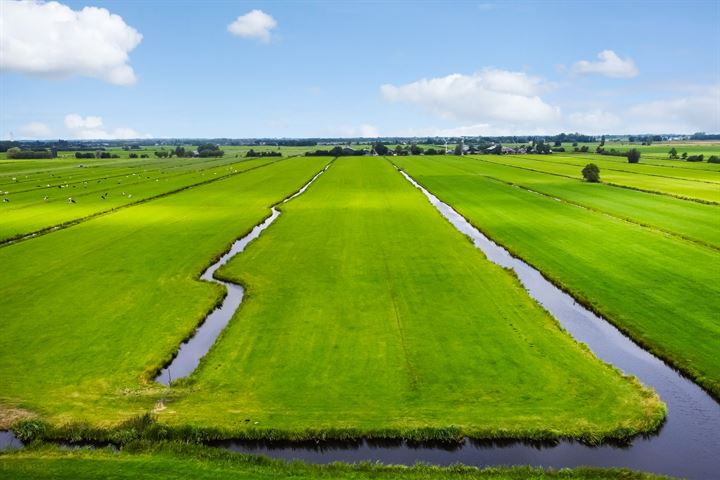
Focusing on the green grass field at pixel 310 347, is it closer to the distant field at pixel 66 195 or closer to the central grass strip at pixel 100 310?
the central grass strip at pixel 100 310

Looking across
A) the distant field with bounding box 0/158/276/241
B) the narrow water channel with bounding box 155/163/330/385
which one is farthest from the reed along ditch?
the distant field with bounding box 0/158/276/241

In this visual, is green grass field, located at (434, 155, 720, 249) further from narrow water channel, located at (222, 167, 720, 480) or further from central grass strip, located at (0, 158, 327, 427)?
central grass strip, located at (0, 158, 327, 427)

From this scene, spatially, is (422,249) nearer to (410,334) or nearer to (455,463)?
(410,334)

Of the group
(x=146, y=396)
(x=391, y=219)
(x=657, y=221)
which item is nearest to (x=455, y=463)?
(x=146, y=396)

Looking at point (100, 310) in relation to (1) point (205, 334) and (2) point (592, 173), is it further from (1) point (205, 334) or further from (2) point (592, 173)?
(2) point (592, 173)

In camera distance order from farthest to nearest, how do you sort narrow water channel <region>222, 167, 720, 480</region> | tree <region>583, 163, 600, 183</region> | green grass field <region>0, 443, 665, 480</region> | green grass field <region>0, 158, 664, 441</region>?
1. tree <region>583, 163, 600, 183</region>
2. green grass field <region>0, 158, 664, 441</region>
3. narrow water channel <region>222, 167, 720, 480</region>
4. green grass field <region>0, 443, 665, 480</region>

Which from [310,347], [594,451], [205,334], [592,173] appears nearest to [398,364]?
[310,347]

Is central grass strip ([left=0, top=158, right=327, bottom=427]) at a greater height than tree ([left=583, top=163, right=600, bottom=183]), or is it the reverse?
tree ([left=583, top=163, right=600, bottom=183])

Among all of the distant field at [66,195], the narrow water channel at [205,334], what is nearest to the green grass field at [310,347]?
the narrow water channel at [205,334]
